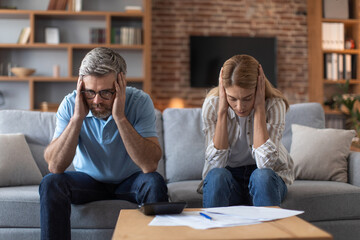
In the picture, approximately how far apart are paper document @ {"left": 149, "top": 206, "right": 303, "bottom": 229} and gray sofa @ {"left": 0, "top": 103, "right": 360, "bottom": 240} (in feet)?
2.20

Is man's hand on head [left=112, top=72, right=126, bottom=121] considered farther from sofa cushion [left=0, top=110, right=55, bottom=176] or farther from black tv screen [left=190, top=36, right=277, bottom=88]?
black tv screen [left=190, top=36, right=277, bottom=88]

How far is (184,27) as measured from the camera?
5406mm

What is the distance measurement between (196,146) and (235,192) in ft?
2.44

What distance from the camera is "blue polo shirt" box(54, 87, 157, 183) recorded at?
6.81ft

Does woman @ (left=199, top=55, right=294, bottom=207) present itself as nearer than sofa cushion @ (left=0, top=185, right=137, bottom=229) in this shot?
Yes

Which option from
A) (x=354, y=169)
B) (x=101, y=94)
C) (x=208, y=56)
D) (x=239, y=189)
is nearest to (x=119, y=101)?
(x=101, y=94)

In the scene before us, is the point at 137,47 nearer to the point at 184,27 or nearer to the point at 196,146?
the point at 184,27

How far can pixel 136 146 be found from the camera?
197 cm

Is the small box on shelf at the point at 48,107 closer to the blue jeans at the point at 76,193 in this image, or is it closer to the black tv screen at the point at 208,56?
the black tv screen at the point at 208,56

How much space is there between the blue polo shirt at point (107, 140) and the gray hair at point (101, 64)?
0.20 meters

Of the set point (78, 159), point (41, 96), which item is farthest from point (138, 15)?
point (78, 159)

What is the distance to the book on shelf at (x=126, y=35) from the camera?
4.91m

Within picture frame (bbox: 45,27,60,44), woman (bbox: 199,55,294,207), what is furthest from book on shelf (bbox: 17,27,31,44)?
woman (bbox: 199,55,294,207)

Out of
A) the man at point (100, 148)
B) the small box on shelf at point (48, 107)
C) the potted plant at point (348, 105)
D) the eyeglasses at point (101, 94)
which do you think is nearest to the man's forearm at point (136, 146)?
the man at point (100, 148)
